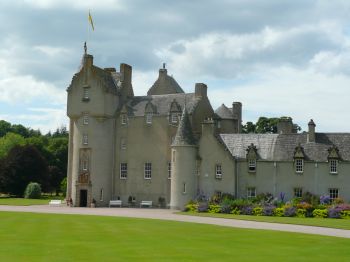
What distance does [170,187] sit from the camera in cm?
5481

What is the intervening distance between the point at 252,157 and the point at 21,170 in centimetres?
4018

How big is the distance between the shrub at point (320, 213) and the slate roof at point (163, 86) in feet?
96.2

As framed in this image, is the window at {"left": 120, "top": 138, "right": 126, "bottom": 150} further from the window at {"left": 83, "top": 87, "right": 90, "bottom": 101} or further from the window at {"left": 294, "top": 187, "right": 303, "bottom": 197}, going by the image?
the window at {"left": 294, "top": 187, "right": 303, "bottom": 197}

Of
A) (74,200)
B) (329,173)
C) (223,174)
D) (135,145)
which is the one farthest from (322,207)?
(74,200)

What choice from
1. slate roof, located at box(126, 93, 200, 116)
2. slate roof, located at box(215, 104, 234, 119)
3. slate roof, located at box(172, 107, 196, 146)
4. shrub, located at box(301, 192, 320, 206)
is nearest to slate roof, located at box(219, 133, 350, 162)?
shrub, located at box(301, 192, 320, 206)

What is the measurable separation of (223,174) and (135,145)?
11.7 metres

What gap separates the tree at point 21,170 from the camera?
74062 millimetres

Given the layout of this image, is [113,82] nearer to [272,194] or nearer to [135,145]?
[135,145]

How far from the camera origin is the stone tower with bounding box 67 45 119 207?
56.5m

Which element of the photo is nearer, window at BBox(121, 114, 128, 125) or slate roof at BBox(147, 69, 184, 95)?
window at BBox(121, 114, 128, 125)

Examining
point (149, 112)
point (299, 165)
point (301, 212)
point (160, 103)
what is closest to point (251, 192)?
point (299, 165)

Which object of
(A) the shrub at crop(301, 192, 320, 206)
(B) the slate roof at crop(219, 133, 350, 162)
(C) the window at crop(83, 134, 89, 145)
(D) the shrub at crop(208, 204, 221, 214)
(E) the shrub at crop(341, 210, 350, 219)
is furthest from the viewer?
(C) the window at crop(83, 134, 89, 145)

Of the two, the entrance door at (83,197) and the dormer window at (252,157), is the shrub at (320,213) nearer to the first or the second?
the dormer window at (252,157)

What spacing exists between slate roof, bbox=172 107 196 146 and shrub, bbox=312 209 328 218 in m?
15.2
